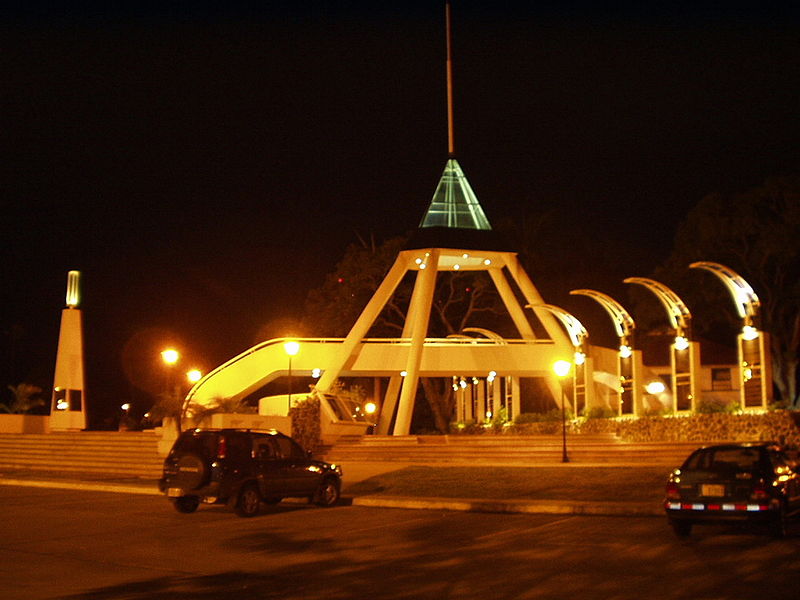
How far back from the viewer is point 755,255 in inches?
1897

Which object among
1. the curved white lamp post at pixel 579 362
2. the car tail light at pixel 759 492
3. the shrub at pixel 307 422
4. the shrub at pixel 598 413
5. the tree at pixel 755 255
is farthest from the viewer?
the tree at pixel 755 255

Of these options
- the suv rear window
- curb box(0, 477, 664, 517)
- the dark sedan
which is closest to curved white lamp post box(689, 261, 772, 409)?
curb box(0, 477, 664, 517)

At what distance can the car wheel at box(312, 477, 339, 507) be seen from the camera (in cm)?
2047

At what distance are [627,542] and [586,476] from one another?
8503 millimetres

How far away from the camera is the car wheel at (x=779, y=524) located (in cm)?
1409

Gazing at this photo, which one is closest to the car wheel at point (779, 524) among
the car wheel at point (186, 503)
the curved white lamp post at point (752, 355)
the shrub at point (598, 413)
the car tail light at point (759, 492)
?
the car tail light at point (759, 492)

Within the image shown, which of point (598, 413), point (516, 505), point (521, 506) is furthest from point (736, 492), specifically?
point (598, 413)

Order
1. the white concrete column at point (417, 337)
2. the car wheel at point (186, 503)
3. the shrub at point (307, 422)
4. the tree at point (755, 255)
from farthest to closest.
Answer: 1. the tree at point (755, 255)
2. the white concrete column at point (417, 337)
3. the shrub at point (307, 422)
4. the car wheel at point (186, 503)

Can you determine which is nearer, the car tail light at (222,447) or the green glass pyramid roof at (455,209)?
the car tail light at (222,447)

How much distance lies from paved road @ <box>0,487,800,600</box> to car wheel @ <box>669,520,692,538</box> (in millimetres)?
247

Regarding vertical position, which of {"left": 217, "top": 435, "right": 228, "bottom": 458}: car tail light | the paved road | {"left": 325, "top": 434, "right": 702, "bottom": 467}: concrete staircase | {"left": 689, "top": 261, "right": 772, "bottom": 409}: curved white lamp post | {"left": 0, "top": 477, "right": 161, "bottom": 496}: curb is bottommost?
the paved road

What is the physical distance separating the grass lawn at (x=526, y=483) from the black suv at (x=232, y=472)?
9.69ft

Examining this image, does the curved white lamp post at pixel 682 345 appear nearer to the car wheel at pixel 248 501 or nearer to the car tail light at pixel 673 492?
the car wheel at pixel 248 501

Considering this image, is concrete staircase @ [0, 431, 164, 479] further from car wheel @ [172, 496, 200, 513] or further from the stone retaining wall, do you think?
the stone retaining wall
